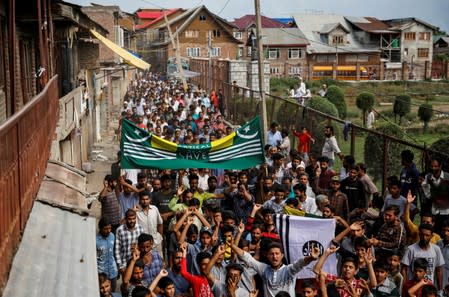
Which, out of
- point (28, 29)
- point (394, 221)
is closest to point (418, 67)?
point (28, 29)

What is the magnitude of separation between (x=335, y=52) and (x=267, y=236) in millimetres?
78116

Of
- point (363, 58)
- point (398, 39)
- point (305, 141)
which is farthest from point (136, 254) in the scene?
point (398, 39)

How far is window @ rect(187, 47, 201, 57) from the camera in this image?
8731cm

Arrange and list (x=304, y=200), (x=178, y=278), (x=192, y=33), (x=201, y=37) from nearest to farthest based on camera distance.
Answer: (x=178, y=278) → (x=304, y=200) → (x=201, y=37) → (x=192, y=33)

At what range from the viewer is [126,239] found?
8.55 meters

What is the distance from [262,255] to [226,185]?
3.41 metres

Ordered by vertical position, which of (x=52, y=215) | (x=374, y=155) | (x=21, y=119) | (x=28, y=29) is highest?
(x=28, y=29)

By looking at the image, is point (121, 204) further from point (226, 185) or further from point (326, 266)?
point (326, 266)

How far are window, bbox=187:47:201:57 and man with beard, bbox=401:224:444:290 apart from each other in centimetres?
8064

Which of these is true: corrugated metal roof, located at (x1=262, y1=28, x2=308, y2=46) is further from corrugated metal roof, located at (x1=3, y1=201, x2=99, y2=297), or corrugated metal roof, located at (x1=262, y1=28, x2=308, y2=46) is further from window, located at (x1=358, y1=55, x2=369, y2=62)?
corrugated metal roof, located at (x1=3, y1=201, x2=99, y2=297)

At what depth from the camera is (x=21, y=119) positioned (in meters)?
5.02

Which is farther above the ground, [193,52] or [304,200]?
[193,52]

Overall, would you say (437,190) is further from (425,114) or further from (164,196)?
(425,114)

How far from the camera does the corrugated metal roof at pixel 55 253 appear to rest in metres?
4.09
